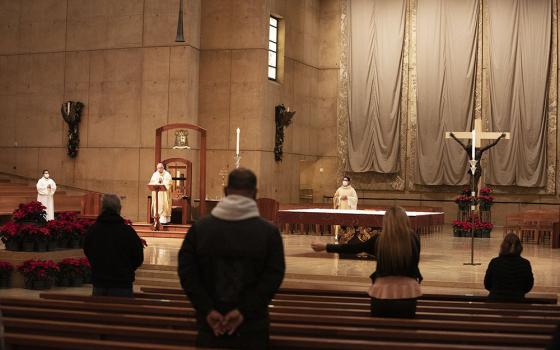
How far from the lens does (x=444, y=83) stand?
26578 mm

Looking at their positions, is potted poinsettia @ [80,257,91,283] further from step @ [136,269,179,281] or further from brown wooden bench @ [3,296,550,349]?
brown wooden bench @ [3,296,550,349]

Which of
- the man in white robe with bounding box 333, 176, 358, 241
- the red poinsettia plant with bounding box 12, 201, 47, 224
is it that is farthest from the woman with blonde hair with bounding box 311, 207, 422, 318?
the man in white robe with bounding box 333, 176, 358, 241

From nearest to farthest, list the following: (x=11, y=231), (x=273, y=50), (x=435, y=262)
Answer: (x=11, y=231) < (x=435, y=262) < (x=273, y=50)

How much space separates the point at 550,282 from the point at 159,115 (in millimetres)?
13868

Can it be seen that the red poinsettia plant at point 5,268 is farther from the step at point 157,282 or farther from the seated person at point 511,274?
the seated person at point 511,274

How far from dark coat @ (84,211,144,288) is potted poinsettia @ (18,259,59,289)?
5201 mm

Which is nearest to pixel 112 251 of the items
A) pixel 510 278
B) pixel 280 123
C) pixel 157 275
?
pixel 510 278

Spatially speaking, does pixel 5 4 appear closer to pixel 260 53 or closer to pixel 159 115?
pixel 159 115

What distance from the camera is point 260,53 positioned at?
2373cm

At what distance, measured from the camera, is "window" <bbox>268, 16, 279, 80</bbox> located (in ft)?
82.3

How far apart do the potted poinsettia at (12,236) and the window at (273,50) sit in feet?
45.3

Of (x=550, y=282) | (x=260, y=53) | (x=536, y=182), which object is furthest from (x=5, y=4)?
(x=550, y=282)

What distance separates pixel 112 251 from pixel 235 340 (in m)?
2.84

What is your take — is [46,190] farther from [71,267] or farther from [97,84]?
[71,267]
